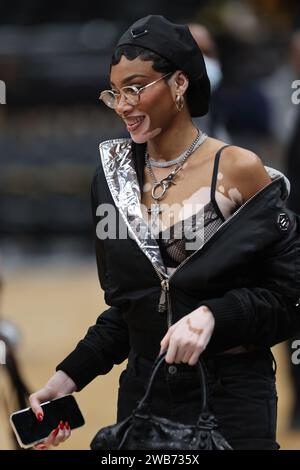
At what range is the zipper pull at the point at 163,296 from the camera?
332 centimetres

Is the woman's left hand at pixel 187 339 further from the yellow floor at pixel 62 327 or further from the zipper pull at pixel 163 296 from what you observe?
the yellow floor at pixel 62 327

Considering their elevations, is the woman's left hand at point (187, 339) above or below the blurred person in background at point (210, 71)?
below

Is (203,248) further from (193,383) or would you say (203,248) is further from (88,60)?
(88,60)

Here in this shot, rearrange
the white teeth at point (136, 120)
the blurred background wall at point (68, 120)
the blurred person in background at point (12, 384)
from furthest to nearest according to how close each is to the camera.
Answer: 1. the blurred background wall at point (68, 120)
2. the blurred person in background at point (12, 384)
3. the white teeth at point (136, 120)

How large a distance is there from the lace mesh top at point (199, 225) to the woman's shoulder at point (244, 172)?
25mm

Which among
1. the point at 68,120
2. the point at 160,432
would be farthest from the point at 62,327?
the point at 160,432

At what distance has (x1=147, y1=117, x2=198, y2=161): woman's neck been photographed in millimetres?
3463

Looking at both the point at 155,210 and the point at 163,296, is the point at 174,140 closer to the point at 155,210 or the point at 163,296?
the point at 155,210

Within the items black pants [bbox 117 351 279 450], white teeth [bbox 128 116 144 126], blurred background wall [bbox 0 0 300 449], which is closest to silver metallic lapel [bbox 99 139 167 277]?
white teeth [bbox 128 116 144 126]

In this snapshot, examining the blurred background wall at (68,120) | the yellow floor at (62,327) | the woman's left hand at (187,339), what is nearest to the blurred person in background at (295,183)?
the yellow floor at (62,327)

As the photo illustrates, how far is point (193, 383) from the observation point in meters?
3.36

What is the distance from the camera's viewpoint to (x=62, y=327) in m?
10.0

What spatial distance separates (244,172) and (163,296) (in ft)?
1.24

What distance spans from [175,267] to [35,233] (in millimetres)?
10249
